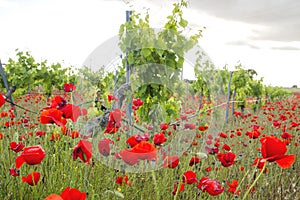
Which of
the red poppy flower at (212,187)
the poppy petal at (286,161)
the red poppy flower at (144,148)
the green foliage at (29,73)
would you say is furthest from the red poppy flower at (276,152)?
the green foliage at (29,73)

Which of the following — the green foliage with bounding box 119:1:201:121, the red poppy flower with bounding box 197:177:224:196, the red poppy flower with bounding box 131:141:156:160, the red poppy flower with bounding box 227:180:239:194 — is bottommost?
the red poppy flower with bounding box 227:180:239:194

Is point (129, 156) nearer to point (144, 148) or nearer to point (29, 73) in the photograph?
point (144, 148)

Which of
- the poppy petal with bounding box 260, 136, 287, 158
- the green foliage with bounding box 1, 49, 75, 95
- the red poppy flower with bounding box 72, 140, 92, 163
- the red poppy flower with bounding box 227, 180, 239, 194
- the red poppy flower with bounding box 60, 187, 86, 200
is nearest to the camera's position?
the red poppy flower with bounding box 60, 187, 86, 200

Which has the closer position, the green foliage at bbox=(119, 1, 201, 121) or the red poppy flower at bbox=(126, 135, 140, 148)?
the red poppy flower at bbox=(126, 135, 140, 148)

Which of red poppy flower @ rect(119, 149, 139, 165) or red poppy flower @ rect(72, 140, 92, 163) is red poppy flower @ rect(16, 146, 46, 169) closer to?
red poppy flower @ rect(72, 140, 92, 163)

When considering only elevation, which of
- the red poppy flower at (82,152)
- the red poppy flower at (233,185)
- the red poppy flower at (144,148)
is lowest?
the red poppy flower at (233,185)

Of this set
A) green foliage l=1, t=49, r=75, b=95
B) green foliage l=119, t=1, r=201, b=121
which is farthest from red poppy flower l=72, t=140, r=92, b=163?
green foliage l=1, t=49, r=75, b=95

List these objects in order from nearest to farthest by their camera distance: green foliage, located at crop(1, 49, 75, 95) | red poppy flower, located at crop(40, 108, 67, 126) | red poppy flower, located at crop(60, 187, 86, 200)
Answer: red poppy flower, located at crop(60, 187, 86, 200) < red poppy flower, located at crop(40, 108, 67, 126) < green foliage, located at crop(1, 49, 75, 95)

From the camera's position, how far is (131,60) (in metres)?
3.77

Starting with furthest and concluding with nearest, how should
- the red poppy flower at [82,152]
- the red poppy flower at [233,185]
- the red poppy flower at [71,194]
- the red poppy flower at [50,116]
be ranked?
the red poppy flower at [233,185] < the red poppy flower at [50,116] < the red poppy flower at [82,152] < the red poppy flower at [71,194]

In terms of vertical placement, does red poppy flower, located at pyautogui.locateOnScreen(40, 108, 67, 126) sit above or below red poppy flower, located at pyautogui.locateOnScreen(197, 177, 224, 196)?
above

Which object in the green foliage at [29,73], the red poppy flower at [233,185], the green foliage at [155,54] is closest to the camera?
the red poppy flower at [233,185]

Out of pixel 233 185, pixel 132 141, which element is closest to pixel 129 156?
pixel 132 141

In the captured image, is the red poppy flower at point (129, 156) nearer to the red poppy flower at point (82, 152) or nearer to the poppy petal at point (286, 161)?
the red poppy flower at point (82, 152)
